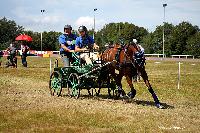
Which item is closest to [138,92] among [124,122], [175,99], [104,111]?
[175,99]

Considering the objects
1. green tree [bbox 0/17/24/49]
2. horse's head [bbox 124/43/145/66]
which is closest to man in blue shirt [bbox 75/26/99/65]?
horse's head [bbox 124/43/145/66]

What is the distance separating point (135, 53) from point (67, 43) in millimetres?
3470

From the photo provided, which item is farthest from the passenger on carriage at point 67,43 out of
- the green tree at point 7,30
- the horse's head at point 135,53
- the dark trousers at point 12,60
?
the green tree at point 7,30

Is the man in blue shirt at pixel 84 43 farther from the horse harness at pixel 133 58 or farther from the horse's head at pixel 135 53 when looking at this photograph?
the horse's head at pixel 135 53

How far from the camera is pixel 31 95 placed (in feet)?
51.9

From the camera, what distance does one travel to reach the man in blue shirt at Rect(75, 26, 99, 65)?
15238 millimetres

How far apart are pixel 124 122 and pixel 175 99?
221 inches

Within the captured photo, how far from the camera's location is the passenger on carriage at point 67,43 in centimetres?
1600

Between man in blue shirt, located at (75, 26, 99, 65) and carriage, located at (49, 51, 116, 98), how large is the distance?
0.17 metres

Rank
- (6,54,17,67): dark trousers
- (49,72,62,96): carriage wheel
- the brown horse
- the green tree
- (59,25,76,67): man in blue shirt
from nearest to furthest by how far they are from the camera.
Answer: the brown horse → (49,72,62,96): carriage wheel → (59,25,76,67): man in blue shirt → (6,54,17,67): dark trousers → the green tree

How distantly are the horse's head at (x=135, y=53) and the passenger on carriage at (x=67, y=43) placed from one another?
2.76 metres

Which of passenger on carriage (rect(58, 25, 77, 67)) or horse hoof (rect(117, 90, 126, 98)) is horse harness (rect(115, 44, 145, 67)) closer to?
horse hoof (rect(117, 90, 126, 98))

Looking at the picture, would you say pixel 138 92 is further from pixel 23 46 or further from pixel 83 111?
pixel 23 46

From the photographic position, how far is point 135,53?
13.5 m
